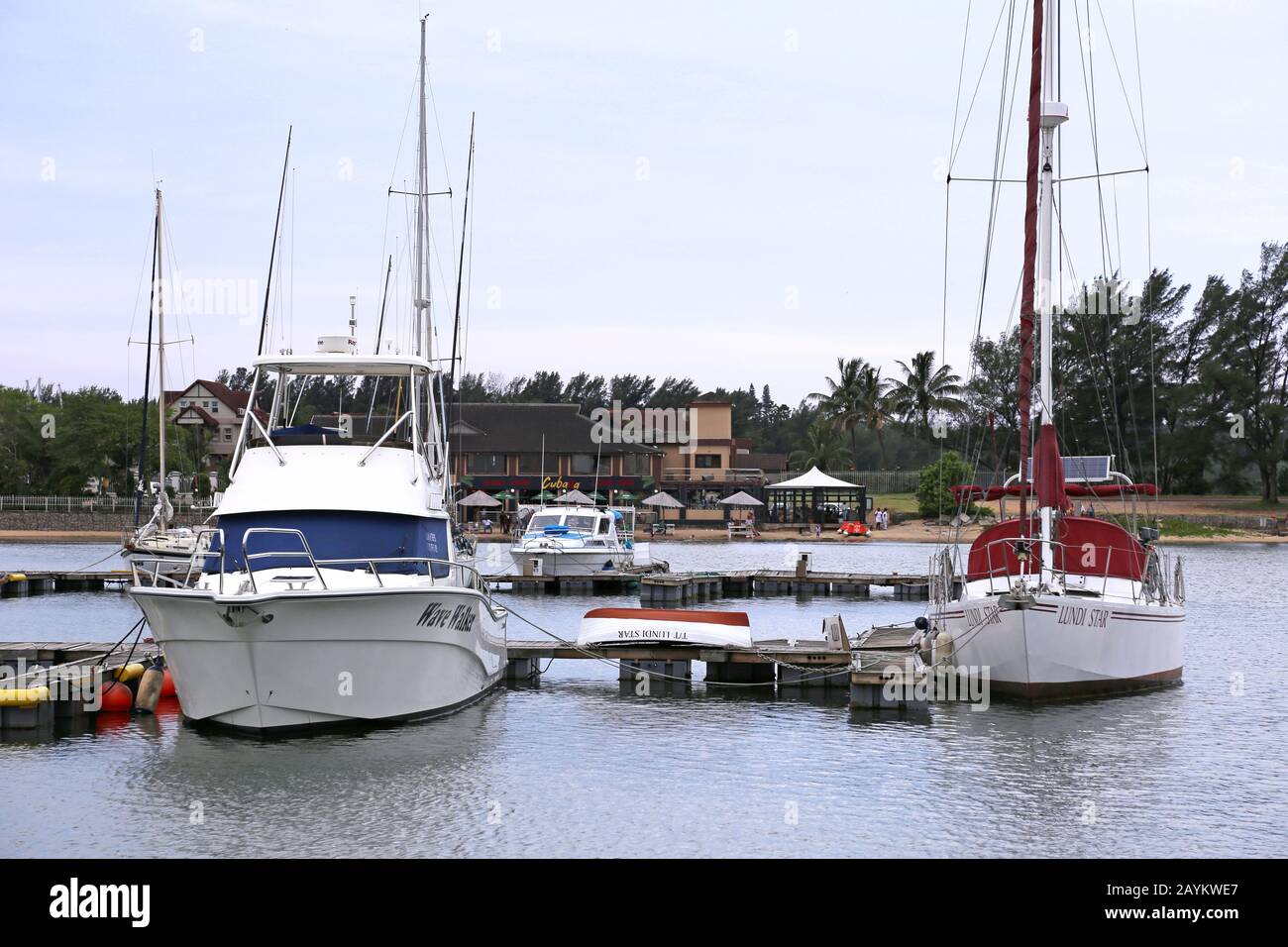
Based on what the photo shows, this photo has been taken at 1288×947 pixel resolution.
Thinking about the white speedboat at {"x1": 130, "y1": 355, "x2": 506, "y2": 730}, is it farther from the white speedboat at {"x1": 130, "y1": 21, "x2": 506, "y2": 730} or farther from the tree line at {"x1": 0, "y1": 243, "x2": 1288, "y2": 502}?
the tree line at {"x1": 0, "y1": 243, "x2": 1288, "y2": 502}

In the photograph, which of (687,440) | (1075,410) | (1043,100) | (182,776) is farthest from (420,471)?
(687,440)

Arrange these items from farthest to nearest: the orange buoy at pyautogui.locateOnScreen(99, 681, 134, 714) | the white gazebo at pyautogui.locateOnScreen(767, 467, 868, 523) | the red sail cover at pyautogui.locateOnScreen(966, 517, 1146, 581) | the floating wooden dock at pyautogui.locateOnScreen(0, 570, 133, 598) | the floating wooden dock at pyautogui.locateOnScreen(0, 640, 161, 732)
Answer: the white gazebo at pyautogui.locateOnScreen(767, 467, 868, 523) < the floating wooden dock at pyautogui.locateOnScreen(0, 570, 133, 598) < the red sail cover at pyautogui.locateOnScreen(966, 517, 1146, 581) < the orange buoy at pyautogui.locateOnScreen(99, 681, 134, 714) < the floating wooden dock at pyautogui.locateOnScreen(0, 640, 161, 732)

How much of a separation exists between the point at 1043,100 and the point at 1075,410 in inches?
2848

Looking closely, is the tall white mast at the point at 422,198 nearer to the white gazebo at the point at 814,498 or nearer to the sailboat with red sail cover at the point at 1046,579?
the sailboat with red sail cover at the point at 1046,579

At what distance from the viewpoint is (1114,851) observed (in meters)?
14.2

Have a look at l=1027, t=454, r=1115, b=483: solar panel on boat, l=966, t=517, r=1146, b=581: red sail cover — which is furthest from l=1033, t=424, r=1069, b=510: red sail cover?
l=1027, t=454, r=1115, b=483: solar panel on boat

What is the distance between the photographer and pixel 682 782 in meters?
17.0

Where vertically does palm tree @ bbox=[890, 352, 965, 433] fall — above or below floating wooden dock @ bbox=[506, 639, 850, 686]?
above

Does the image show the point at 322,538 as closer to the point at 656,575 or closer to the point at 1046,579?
the point at 1046,579

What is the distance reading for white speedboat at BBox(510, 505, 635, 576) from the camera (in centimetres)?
4847

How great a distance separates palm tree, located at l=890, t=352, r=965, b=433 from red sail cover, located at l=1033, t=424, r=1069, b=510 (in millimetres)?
86380
